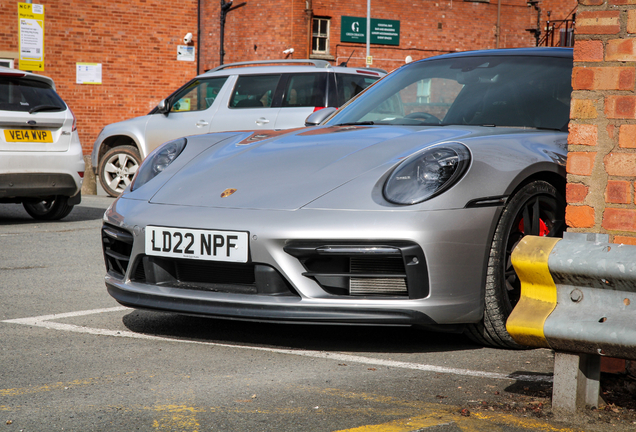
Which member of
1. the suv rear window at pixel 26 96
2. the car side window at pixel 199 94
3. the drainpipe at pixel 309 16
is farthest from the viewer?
the drainpipe at pixel 309 16

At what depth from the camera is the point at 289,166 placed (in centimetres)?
372

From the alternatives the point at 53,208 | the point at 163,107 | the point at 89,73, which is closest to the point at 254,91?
the point at 163,107

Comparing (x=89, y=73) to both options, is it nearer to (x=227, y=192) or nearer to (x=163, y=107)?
(x=163, y=107)

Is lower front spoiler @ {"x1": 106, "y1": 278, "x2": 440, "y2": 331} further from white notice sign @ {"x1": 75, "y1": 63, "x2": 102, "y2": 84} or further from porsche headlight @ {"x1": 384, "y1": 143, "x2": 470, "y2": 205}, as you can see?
white notice sign @ {"x1": 75, "y1": 63, "x2": 102, "y2": 84}

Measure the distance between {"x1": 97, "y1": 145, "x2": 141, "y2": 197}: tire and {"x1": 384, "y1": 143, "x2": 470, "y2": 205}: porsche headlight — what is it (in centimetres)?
914

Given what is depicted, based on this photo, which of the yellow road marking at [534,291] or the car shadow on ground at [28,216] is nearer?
the yellow road marking at [534,291]

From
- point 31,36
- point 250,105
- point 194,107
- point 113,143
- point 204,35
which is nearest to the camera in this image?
point 250,105

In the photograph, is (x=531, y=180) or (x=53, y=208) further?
(x=53, y=208)

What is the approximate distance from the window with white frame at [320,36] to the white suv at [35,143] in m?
18.1

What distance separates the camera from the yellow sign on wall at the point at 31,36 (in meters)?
16.2

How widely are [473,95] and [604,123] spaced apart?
5.81 ft

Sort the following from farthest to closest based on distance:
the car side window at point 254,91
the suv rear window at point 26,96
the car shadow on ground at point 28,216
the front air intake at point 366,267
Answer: the car side window at point 254,91
the car shadow on ground at point 28,216
the suv rear window at point 26,96
the front air intake at point 366,267

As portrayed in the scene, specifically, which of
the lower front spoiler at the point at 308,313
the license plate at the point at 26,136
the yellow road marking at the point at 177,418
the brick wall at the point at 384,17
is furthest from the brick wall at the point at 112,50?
the yellow road marking at the point at 177,418

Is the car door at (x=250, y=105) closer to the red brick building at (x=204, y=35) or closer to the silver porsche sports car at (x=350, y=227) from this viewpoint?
the silver porsche sports car at (x=350, y=227)
